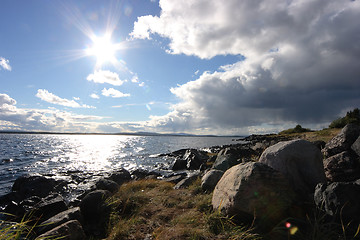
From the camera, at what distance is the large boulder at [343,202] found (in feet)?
12.2

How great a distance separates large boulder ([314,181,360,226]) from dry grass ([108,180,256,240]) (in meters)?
1.87

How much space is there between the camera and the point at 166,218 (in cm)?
591

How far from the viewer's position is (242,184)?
15.7ft

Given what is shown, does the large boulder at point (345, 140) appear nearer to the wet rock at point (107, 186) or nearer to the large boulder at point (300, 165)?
the large boulder at point (300, 165)

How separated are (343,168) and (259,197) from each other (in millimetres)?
3341

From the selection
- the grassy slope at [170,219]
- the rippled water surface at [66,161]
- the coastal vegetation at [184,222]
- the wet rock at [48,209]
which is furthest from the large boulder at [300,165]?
the rippled water surface at [66,161]

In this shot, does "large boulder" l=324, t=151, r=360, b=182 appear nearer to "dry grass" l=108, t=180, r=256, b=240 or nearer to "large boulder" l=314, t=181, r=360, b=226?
"large boulder" l=314, t=181, r=360, b=226

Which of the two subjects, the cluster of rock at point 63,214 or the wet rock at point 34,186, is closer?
the cluster of rock at point 63,214

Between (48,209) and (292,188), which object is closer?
(292,188)

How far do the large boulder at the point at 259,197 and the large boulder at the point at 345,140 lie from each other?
141 inches

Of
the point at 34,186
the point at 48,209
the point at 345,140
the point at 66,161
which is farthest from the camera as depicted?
the point at 66,161

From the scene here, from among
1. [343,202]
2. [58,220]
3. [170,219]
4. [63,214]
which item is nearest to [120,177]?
[63,214]

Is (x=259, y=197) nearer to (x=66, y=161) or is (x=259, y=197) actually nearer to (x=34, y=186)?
(x=34, y=186)

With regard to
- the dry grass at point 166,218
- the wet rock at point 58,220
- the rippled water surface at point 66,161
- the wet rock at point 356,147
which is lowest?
the rippled water surface at point 66,161
